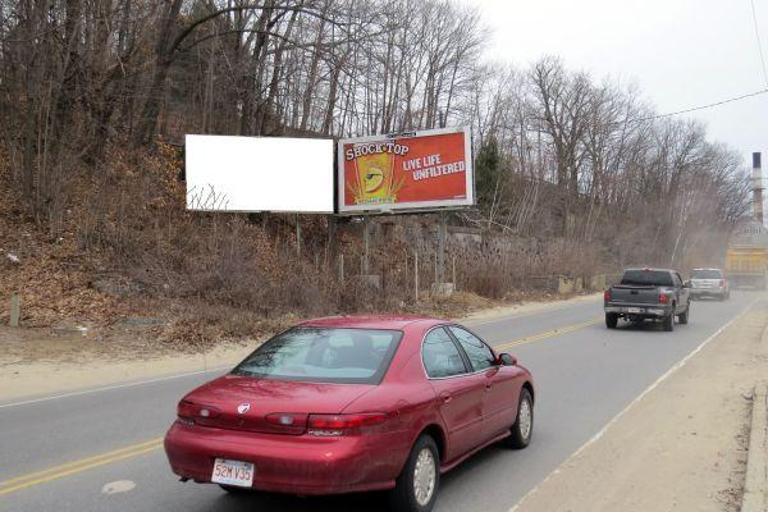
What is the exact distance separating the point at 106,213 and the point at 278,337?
17.9m

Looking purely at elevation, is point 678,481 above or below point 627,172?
below

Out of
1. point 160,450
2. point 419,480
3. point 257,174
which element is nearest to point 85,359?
point 160,450

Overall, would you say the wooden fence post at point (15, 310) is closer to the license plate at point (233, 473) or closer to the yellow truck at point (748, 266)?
the license plate at point (233, 473)

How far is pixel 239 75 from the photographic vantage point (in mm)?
31172

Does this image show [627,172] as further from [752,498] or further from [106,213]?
[752,498]

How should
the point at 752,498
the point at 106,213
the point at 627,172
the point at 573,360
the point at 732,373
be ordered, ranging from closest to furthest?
the point at 752,498, the point at 732,373, the point at 573,360, the point at 106,213, the point at 627,172

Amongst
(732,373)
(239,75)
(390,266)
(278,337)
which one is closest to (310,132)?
(239,75)

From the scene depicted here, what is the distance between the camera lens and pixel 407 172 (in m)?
28.5

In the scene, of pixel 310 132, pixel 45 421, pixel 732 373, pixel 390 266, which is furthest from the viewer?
pixel 310 132

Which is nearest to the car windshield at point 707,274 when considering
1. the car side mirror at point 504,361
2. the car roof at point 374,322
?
the car side mirror at point 504,361

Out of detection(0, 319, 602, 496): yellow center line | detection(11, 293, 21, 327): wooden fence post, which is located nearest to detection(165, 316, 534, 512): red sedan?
detection(0, 319, 602, 496): yellow center line

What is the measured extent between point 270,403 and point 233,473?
496mm

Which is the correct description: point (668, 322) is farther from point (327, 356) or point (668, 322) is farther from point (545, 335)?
point (327, 356)

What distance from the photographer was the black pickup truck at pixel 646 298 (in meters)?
21.5
